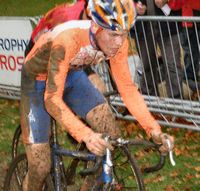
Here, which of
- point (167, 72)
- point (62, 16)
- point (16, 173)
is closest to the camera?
point (62, 16)

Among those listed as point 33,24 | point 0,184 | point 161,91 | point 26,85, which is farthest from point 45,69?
point 33,24

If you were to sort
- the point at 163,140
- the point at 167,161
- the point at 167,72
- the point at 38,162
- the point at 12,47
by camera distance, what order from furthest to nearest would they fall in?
the point at 12,47 < the point at 167,72 < the point at 167,161 < the point at 38,162 < the point at 163,140

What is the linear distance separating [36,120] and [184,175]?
2.43 m

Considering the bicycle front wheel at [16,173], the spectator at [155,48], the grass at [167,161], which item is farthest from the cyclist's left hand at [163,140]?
the spectator at [155,48]

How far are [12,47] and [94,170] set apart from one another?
5148 mm

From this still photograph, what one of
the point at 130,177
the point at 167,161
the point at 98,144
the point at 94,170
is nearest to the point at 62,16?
the point at 130,177

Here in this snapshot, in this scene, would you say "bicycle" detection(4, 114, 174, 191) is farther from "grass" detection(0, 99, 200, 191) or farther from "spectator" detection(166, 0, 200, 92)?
"spectator" detection(166, 0, 200, 92)

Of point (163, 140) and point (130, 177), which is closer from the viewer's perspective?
point (163, 140)

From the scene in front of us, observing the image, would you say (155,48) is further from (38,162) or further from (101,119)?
(38,162)

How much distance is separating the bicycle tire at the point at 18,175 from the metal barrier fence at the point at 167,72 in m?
2.27

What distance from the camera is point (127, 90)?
13.1ft

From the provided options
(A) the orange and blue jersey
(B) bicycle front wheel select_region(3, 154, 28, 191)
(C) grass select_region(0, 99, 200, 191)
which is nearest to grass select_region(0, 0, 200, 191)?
(C) grass select_region(0, 99, 200, 191)

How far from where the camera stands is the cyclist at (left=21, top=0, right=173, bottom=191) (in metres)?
3.44

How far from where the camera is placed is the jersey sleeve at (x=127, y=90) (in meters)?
3.83
